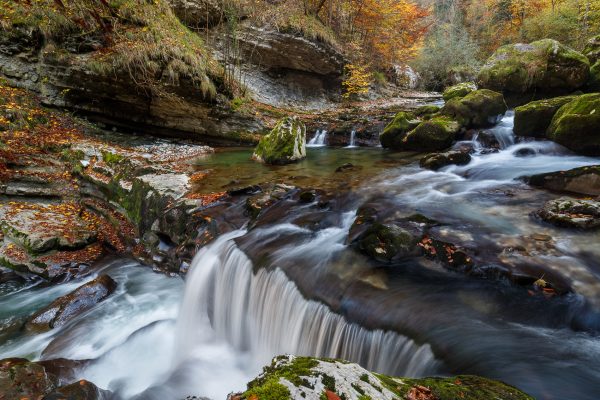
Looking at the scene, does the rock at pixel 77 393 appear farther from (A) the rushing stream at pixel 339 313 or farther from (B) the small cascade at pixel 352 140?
(B) the small cascade at pixel 352 140

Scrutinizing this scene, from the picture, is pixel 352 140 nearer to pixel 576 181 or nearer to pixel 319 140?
pixel 319 140

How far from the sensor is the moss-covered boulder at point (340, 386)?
4.76 ft

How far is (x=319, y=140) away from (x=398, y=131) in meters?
3.60

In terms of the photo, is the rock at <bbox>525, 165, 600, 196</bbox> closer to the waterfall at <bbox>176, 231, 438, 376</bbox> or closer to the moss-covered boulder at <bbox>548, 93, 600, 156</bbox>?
the moss-covered boulder at <bbox>548, 93, 600, 156</bbox>

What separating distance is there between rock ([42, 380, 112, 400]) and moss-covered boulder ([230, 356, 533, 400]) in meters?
2.42

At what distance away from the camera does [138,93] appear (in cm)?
1059

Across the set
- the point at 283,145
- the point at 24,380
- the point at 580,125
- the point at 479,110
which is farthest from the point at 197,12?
the point at 24,380

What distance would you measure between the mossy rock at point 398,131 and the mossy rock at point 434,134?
0.50 meters

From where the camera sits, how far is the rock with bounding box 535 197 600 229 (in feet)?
13.3

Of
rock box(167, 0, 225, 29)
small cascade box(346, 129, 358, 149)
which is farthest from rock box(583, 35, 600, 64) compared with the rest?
rock box(167, 0, 225, 29)

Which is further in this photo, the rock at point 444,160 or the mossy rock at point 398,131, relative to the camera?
the mossy rock at point 398,131

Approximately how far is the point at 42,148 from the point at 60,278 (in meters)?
4.43

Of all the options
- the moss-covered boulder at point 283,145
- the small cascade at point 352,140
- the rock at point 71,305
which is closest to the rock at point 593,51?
the small cascade at point 352,140

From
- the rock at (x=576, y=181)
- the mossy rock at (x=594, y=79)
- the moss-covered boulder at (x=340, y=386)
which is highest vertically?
the mossy rock at (x=594, y=79)
